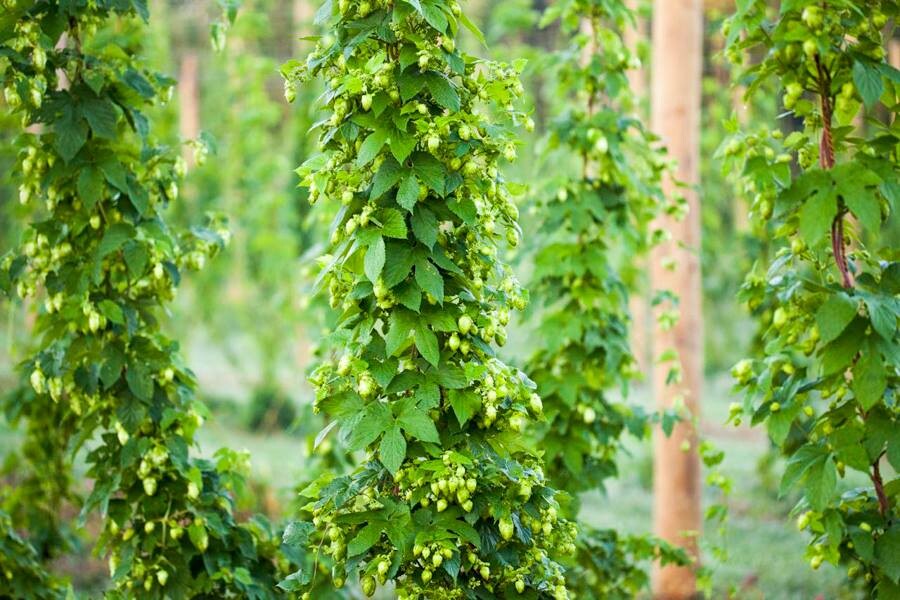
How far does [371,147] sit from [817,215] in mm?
1057

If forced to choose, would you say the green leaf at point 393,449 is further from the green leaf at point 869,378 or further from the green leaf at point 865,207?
Result: the green leaf at point 865,207

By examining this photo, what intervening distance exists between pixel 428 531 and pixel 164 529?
3.52ft

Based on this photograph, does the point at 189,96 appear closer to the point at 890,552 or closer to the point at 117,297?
the point at 117,297

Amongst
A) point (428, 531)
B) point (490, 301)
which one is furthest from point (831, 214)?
point (428, 531)

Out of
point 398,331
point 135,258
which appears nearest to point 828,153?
point 398,331

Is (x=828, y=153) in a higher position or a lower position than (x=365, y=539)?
higher

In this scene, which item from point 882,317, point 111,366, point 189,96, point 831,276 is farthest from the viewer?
point 189,96

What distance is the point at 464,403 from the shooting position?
214 centimetres

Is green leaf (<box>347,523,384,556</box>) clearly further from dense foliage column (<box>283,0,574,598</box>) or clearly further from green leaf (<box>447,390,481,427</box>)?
green leaf (<box>447,390,481,427</box>)

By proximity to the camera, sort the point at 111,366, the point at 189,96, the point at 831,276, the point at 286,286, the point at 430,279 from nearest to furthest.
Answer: the point at 430,279
the point at 831,276
the point at 111,366
the point at 286,286
the point at 189,96

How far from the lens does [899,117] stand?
2.19m

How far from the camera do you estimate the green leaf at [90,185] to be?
2592 millimetres

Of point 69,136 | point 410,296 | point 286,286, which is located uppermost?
point 286,286

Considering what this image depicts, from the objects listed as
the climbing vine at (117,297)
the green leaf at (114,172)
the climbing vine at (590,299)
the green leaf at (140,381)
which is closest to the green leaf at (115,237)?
the climbing vine at (117,297)
